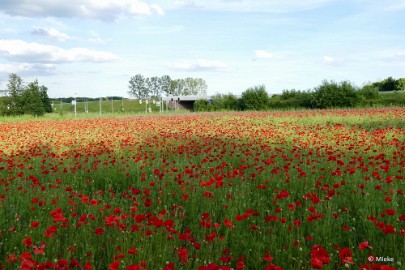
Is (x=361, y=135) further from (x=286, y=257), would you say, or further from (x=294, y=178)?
(x=286, y=257)

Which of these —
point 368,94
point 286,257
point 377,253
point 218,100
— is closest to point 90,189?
point 286,257

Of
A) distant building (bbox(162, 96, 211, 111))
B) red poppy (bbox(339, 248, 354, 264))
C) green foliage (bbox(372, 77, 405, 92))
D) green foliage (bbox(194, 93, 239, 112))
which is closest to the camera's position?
red poppy (bbox(339, 248, 354, 264))

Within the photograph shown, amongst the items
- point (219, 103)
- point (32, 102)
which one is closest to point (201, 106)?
point (219, 103)

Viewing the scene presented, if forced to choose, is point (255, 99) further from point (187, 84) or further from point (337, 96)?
point (187, 84)

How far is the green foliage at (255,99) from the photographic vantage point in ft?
128

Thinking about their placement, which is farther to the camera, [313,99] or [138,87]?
[138,87]

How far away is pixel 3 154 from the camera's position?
9.04 meters

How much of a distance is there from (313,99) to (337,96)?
6.89 feet

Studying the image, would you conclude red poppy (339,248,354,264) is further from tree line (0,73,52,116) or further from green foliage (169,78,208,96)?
green foliage (169,78,208,96)

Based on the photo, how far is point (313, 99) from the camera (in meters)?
35.1

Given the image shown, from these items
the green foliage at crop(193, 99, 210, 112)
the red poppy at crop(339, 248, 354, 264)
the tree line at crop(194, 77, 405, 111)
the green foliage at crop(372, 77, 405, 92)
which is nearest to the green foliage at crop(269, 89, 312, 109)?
the tree line at crop(194, 77, 405, 111)

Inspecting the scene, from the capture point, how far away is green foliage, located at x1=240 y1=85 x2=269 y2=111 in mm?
38969

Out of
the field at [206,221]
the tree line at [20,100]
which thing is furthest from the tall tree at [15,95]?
the field at [206,221]

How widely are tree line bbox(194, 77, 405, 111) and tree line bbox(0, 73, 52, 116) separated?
17197 millimetres
